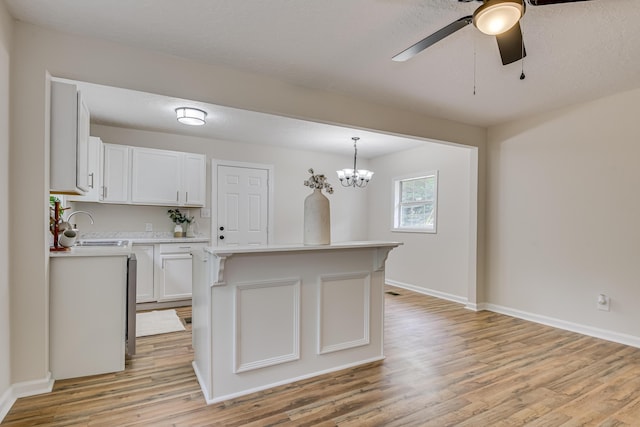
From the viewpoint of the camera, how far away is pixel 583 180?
354 centimetres

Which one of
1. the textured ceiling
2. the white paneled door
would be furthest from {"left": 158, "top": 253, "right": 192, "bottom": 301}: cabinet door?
the textured ceiling

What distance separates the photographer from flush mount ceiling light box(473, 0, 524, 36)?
1501mm

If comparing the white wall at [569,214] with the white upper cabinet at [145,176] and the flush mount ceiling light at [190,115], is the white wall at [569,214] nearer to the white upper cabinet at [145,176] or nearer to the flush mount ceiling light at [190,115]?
the flush mount ceiling light at [190,115]

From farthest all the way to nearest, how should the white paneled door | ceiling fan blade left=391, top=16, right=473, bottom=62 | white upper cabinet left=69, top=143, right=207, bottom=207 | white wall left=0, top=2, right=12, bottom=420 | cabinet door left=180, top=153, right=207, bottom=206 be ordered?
the white paneled door < cabinet door left=180, top=153, right=207, bottom=206 < white upper cabinet left=69, top=143, right=207, bottom=207 < white wall left=0, top=2, right=12, bottom=420 < ceiling fan blade left=391, top=16, right=473, bottom=62

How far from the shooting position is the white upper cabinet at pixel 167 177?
4.44 m

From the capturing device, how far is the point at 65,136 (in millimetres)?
2373

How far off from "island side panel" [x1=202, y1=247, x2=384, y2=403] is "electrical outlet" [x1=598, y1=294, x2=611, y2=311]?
95.2 inches

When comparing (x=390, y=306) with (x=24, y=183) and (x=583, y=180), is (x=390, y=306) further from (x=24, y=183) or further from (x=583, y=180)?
(x=24, y=183)

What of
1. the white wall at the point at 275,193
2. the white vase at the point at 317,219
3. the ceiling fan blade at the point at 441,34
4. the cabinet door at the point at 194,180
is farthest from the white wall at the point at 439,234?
the cabinet door at the point at 194,180

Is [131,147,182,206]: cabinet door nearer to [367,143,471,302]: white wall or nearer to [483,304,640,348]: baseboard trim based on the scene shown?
[367,143,471,302]: white wall

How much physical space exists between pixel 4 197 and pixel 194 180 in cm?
275

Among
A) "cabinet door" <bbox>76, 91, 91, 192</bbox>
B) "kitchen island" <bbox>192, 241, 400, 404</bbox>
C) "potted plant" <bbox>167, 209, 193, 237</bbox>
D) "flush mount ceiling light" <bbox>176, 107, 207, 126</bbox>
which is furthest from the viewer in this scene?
"potted plant" <bbox>167, 209, 193, 237</bbox>

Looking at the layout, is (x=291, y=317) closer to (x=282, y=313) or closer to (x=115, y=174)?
(x=282, y=313)

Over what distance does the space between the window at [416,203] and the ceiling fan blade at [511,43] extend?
3169 mm
